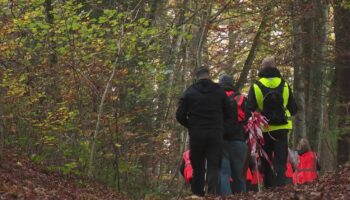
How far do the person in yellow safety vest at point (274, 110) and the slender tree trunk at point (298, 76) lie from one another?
654 cm

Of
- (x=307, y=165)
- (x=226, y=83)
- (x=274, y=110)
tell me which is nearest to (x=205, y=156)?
(x=274, y=110)

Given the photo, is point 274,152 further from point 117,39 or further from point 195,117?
point 117,39

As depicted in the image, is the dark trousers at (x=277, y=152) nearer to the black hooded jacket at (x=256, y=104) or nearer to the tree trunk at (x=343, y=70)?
the black hooded jacket at (x=256, y=104)

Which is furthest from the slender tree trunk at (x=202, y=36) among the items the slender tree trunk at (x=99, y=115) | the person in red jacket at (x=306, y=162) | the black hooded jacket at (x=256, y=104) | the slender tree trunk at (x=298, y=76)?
the black hooded jacket at (x=256, y=104)

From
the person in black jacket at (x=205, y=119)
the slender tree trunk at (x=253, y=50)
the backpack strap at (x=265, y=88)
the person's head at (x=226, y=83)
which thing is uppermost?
the slender tree trunk at (x=253, y=50)

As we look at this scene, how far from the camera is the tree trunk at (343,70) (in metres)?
17.5

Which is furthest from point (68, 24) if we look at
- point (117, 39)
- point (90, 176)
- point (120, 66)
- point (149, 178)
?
point (149, 178)

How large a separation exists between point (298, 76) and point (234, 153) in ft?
25.0

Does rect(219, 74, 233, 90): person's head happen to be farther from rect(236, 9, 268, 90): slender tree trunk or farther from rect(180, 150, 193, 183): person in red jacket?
rect(236, 9, 268, 90): slender tree trunk

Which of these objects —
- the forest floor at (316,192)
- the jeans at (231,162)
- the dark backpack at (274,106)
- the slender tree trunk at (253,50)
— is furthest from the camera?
the slender tree trunk at (253,50)

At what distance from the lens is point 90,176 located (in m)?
13.5

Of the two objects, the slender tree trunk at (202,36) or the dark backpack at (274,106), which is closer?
the dark backpack at (274,106)

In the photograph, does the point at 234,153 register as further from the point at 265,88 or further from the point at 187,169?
the point at 265,88

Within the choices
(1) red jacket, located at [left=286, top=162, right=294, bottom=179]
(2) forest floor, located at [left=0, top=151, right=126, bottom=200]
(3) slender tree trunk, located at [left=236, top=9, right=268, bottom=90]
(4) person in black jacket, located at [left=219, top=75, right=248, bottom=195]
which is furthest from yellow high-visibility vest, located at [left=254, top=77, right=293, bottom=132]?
(3) slender tree trunk, located at [left=236, top=9, right=268, bottom=90]
